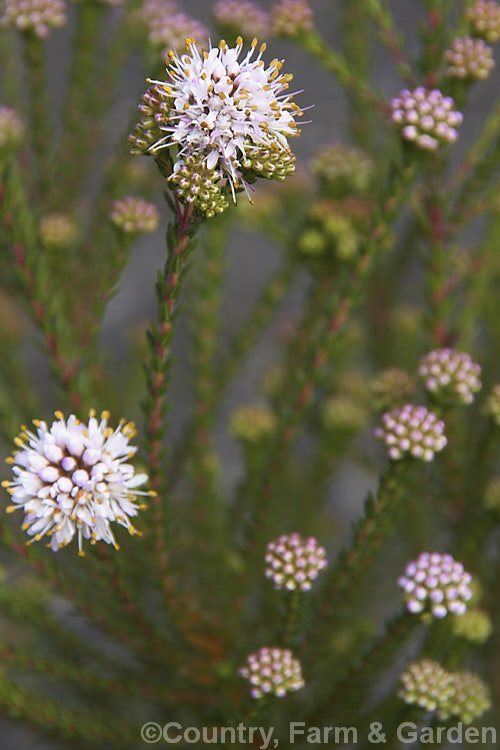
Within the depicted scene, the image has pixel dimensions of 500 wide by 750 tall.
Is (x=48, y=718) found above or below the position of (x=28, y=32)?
below

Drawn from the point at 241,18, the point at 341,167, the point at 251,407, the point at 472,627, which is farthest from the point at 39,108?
the point at 472,627

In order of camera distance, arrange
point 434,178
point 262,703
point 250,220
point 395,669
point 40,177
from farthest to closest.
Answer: point 395,669 → point 250,220 → point 40,177 → point 434,178 → point 262,703

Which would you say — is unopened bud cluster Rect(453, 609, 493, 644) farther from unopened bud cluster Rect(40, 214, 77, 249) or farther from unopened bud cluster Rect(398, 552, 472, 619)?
unopened bud cluster Rect(40, 214, 77, 249)

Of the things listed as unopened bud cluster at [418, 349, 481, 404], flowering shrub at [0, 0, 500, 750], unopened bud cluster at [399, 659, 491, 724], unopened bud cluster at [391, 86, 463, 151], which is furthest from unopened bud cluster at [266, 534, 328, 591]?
unopened bud cluster at [391, 86, 463, 151]

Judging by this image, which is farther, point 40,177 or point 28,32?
point 40,177

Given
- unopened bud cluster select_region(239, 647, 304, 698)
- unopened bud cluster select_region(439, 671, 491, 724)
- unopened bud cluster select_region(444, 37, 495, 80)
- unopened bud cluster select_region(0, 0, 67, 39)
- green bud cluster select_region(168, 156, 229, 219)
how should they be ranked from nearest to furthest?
green bud cluster select_region(168, 156, 229, 219)
unopened bud cluster select_region(239, 647, 304, 698)
unopened bud cluster select_region(439, 671, 491, 724)
unopened bud cluster select_region(444, 37, 495, 80)
unopened bud cluster select_region(0, 0, 67, 39)

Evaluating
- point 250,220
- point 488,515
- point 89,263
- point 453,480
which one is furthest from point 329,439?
point 89,263

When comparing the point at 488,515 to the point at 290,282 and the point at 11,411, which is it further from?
the point at 11,411
